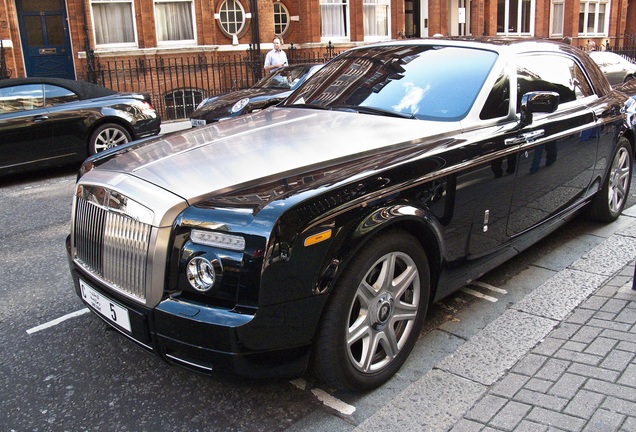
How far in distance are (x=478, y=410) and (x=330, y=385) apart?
0.72m

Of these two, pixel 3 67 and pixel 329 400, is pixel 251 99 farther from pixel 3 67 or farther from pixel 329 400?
pixel 3 67

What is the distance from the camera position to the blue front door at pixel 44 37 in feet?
51.9

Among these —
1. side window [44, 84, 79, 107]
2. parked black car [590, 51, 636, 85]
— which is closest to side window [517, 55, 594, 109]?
side window [44, 84, 79, 107]

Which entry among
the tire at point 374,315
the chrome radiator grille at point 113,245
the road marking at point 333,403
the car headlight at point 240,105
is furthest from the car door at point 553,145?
the car headlight at point 240,105

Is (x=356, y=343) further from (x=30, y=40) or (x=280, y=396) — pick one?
(x=30, y=40)

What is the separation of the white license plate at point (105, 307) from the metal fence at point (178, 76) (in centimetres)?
1415

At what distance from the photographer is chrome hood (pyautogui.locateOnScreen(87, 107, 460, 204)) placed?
2912 millimetres

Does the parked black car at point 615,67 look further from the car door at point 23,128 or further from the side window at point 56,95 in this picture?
the car door at point 23,128

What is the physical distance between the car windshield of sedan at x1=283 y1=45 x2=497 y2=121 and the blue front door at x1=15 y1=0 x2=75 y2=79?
1402 centimetres

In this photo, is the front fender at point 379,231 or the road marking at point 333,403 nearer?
the front fender at point 379,231

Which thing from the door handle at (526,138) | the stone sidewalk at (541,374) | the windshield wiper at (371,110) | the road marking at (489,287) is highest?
the windshield wiper at (371,110)

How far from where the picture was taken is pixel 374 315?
2996mm

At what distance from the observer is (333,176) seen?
2.88 m

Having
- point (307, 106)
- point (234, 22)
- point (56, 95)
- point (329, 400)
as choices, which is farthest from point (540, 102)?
point (234, 22)
